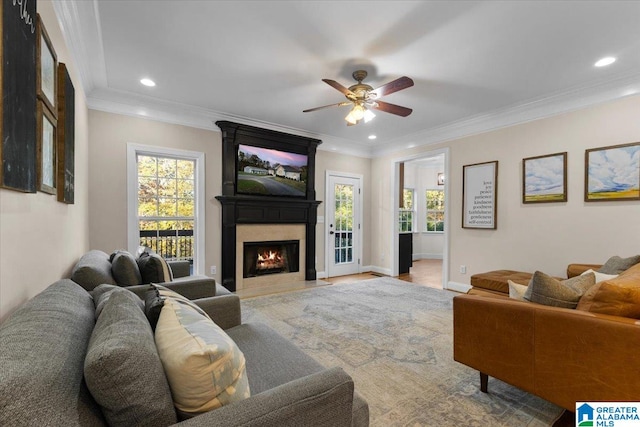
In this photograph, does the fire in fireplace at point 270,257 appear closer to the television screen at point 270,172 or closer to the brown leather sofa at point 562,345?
the television screen at point 270,172

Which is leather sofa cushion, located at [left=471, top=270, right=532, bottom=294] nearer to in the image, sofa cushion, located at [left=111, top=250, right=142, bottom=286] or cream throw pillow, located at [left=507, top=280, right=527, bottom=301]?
cream throw pillow, located at [left=507, top=280, right=527, bottom=301]

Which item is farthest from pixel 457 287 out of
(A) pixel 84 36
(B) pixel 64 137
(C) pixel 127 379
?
(A) pixel 84 36

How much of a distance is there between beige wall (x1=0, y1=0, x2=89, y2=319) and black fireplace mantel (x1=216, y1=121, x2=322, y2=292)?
1980 mm

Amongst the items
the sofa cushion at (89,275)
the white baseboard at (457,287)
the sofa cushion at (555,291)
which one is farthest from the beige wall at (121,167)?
the sofa cushion at (555,291)

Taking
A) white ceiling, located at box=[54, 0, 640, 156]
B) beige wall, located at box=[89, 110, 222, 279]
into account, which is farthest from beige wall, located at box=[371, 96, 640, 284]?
beige wall, located at box=[89, 110, 222, 279]

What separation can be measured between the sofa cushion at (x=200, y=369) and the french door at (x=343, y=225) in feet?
15.8

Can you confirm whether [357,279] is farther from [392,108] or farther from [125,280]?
[125,280]

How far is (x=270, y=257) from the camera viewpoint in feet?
16.6

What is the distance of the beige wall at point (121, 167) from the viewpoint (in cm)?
360

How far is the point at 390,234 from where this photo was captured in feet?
19.4

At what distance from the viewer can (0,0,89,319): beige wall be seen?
1152 mm

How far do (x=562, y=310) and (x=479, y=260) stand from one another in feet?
10.1

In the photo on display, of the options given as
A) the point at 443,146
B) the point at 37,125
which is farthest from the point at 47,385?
the point at 443,146

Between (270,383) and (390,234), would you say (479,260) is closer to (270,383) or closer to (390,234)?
(390,234)
